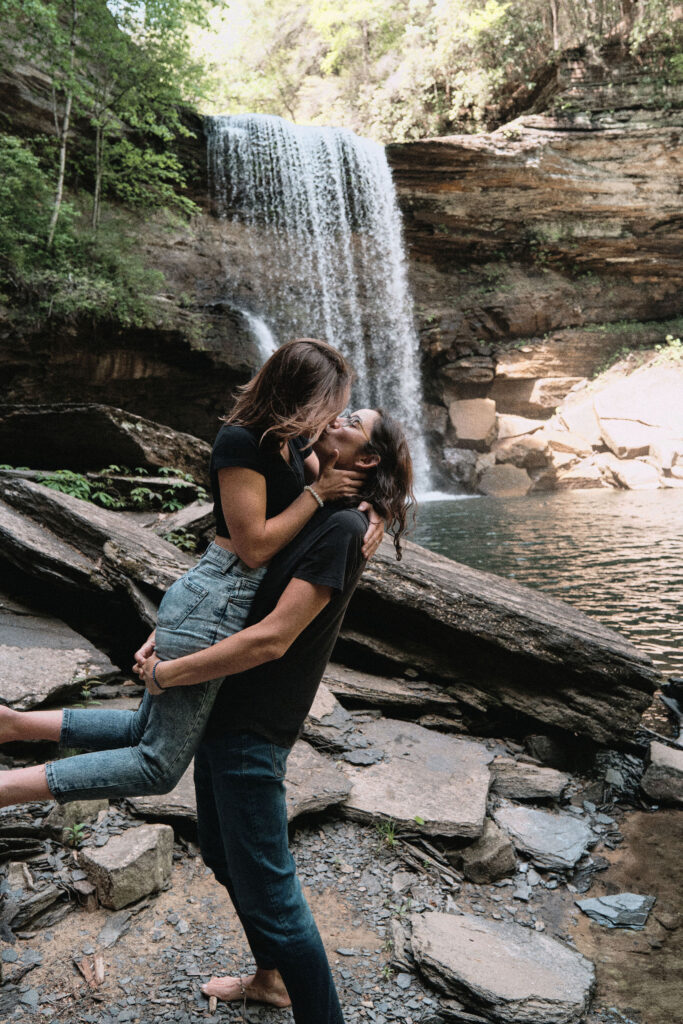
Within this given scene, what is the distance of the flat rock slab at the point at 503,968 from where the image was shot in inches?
83.4

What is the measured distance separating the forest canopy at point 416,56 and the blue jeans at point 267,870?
16780 millimetres

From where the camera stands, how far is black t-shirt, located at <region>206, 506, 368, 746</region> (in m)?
1.67

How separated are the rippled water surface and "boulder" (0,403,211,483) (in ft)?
14.2

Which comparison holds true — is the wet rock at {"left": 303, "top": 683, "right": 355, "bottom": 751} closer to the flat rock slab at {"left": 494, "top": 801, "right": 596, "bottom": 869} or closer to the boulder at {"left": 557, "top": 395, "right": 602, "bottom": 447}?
the flat rock slab at {"left": 494, "top": 801, "right": 596, "bottom": 869}

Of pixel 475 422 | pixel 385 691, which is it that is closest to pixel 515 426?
pixel 475 422

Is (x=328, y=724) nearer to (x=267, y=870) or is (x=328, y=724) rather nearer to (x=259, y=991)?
(x=259, y=991)

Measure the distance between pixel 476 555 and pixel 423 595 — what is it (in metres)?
5.09

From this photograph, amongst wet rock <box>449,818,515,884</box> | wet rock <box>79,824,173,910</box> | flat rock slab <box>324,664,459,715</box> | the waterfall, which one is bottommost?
wet rock <box>449,818,515,884</box>

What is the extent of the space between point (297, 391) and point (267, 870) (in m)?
1.26

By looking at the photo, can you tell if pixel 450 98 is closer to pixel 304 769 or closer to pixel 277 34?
pixel 277 34

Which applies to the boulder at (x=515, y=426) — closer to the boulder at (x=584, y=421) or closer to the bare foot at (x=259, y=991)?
the boulder at (x=584, y=421)

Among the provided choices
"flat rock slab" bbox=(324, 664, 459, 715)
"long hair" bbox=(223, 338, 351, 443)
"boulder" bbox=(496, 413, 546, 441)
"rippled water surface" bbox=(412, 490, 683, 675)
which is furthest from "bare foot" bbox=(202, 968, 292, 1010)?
"boulder" bbox=(496, 413, 546, 441)

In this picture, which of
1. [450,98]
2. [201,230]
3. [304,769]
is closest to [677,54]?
[450,98]

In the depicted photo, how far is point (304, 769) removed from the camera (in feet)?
10.6
